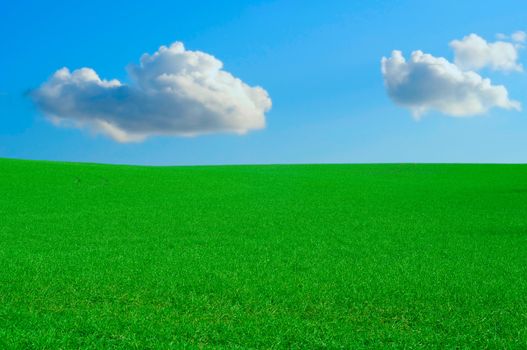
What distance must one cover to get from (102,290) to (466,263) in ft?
30.2

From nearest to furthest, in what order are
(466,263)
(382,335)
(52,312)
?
1. (382,335)
2. (52,312)
3. (466,263)

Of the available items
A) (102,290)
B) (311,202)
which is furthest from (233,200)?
(102,290)

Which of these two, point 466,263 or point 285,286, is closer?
point 285,286

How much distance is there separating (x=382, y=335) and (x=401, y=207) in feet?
66.9

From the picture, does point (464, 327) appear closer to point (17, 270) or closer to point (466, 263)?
point (466, 263)

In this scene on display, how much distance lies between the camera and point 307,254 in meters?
15.0

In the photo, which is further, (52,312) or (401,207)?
(401,207)

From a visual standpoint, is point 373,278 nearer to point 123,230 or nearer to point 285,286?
point 285,286

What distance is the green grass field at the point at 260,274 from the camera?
847 cm

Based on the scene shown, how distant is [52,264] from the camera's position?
13.1 metres

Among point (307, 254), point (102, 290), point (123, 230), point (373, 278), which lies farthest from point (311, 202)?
point (102, 290)

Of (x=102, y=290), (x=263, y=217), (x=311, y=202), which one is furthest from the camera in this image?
(x=311, y=202)

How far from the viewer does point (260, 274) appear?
12.2 metres

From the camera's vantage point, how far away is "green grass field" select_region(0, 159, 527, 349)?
8.47 m
